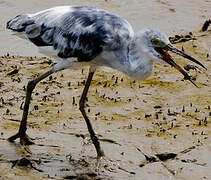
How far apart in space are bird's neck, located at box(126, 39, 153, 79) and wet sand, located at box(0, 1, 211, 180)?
85 centimetres

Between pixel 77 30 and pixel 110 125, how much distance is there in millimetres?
1245

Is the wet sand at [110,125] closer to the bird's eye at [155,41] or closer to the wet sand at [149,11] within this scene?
the bird's eye at [155,41]

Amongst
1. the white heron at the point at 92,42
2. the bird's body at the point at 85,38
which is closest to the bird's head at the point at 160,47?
the white heron at the point at 92,42

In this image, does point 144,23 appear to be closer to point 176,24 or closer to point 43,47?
point 176,24

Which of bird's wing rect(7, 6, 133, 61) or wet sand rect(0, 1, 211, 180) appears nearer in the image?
wet sand rect(0, 1, 211, 180)

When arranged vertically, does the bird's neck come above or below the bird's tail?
below

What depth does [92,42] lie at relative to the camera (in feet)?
20.5

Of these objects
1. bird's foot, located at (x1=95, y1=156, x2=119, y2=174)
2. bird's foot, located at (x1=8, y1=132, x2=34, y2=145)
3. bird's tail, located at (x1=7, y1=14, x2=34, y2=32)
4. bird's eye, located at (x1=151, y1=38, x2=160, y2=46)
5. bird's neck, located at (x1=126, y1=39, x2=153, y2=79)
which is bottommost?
bird's foot, located at (x1=95, y1=156, x2=119, y2=174)

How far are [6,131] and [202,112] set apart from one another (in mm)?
2387

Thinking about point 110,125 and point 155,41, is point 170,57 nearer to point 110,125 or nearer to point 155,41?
point 155,41

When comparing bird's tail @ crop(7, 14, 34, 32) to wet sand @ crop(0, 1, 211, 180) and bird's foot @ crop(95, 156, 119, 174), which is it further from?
bird's foot @ crop(95, 156, 119, 174)

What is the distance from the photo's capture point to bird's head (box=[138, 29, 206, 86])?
592cm

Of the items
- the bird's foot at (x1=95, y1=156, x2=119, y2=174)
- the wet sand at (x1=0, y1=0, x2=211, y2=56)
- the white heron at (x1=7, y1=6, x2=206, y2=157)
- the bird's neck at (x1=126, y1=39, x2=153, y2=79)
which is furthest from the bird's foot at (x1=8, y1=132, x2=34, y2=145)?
the wet sand at (x1=0, y1=0, x2=211, y2=56)

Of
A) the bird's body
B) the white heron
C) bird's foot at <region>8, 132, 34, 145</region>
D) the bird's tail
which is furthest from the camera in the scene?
the bird's tail
